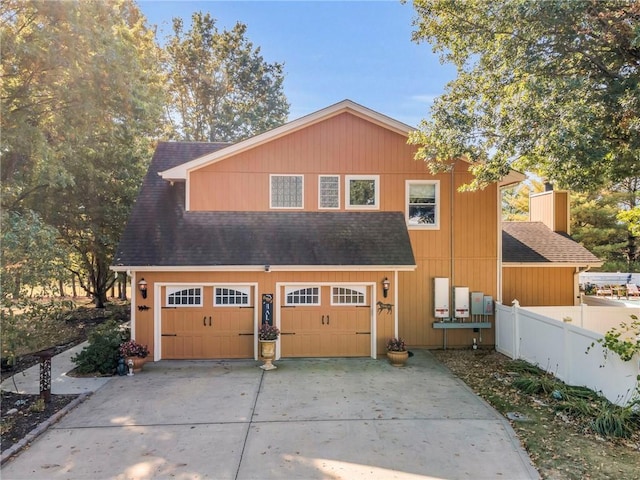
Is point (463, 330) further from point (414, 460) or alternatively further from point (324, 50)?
point (324, 50)

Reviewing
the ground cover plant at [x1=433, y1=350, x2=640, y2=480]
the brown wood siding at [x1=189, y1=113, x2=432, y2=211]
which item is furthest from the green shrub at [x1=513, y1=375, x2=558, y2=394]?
the brown wood siding at [x1=189, y1=113, x2=432, y2=211]

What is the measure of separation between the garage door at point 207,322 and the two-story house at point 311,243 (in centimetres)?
3

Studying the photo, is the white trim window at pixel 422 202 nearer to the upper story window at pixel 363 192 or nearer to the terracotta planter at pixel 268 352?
the upper story window at pixel 363 192

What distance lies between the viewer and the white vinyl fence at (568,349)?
6.30m

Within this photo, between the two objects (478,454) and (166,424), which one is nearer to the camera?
(478,454)

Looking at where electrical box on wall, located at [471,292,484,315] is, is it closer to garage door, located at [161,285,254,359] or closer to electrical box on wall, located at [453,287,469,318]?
electrical box on wall, located at [453,287,469,318]

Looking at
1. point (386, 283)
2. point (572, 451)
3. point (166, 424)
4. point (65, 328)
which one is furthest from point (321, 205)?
point (65, 328)

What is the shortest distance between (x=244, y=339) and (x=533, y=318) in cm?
755

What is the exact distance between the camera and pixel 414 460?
5078 mm

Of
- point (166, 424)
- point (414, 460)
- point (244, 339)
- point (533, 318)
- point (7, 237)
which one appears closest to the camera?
point (414, 460)

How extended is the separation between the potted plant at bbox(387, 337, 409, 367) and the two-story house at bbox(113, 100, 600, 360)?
583mm

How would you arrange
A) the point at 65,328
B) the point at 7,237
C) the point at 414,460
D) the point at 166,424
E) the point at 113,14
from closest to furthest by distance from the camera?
the point at 414,460, the point at 166,424, the point at 7,237, the point at 113,14, the point at 65,328

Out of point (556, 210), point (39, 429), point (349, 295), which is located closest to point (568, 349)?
point (349, 295)

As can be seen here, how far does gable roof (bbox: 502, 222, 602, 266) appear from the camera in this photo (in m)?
12.2
